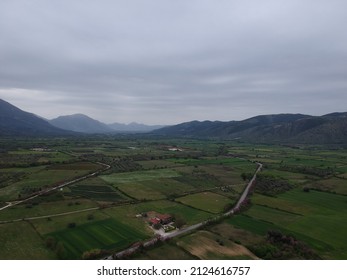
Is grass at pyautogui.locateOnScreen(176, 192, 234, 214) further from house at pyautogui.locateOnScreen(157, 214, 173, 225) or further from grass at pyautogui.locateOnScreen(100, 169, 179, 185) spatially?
grass at pyautogui.locateOnScreen(100, 169, 179, 185)

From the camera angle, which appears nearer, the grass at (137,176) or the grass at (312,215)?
the grass at (312,215)

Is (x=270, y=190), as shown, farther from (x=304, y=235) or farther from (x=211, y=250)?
(x=211, y=250)

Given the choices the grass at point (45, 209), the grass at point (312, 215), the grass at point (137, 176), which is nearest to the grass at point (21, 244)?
the grass at point (45, 209)

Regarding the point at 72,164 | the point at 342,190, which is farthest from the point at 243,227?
the point at 72,164

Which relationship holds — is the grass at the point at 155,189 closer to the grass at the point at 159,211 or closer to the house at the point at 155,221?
the grass at the point at 159,211

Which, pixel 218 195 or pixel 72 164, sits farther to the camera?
pixel 72 164

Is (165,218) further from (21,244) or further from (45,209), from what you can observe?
(45,209)

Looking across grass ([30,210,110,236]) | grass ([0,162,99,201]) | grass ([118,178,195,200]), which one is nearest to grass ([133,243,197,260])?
grass ([30,210,110,236])
